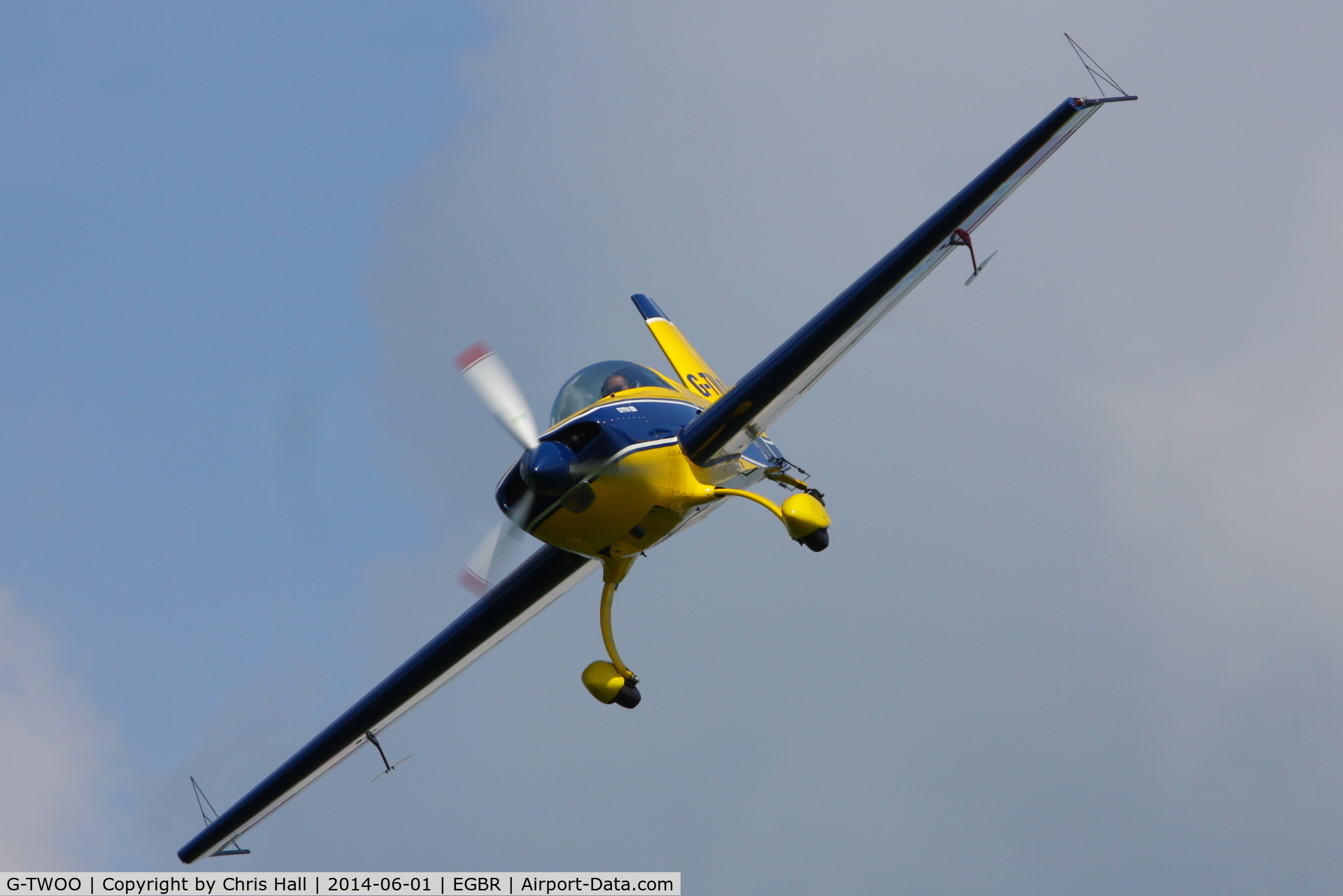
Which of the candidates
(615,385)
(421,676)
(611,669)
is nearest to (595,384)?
(615,385)

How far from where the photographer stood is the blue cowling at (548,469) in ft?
58.4

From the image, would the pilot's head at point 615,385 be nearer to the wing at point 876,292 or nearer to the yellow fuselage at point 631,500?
the yellow fuselage at point 631,500

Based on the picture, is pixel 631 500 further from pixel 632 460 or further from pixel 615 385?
pixel 615 385

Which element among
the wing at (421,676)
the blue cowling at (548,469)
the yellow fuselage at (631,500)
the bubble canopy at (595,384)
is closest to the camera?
the blue cowling at (548,469)

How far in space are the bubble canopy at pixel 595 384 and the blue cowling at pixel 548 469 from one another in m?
0.90

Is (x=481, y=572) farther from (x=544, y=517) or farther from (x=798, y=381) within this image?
(x=798, y=381)

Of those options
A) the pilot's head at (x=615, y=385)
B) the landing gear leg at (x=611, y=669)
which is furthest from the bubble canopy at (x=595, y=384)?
the landing gear leg at (x=611, y=669)

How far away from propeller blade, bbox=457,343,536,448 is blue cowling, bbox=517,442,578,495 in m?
0.54

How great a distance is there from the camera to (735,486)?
72.0ft

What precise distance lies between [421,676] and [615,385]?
291 inches

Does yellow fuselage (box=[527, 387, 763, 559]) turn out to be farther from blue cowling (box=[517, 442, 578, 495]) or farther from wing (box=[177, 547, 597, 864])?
wing (box=[177, 547, 597, 864])

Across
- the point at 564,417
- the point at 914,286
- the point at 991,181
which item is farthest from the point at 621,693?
the point at 991,181

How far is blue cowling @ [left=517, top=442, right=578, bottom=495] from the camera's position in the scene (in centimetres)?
1780

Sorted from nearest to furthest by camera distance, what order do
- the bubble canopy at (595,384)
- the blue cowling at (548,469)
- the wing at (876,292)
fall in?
the blue cowling at (548,469) → the bubble canopy at (595,384) → the wing at (876,292)
